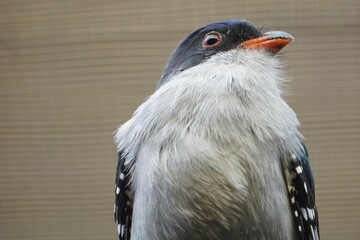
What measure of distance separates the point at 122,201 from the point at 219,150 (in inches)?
12.0

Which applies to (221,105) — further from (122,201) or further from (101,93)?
(101,93)

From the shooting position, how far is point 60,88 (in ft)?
6.91

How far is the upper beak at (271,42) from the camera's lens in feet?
5.61

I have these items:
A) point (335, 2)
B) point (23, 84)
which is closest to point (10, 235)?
point (23, 84)

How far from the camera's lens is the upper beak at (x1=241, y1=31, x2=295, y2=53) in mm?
1709

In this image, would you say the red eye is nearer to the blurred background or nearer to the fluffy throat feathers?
the fluffy throat feathers

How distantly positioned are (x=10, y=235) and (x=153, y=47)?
600 mm

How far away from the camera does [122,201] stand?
180cm

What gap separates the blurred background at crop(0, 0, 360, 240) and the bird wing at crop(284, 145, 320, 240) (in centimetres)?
30

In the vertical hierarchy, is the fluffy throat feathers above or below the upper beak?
below

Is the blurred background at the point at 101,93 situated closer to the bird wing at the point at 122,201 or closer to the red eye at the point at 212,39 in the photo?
the bird wing at the point at 122,201

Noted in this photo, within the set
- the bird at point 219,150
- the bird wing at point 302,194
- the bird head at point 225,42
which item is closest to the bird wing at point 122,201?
the bird at point 219,150

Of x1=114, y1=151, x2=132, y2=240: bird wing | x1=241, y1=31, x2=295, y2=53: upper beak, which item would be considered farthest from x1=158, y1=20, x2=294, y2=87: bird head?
x1=114, y1=151, x2=132, y2=240: bird wing

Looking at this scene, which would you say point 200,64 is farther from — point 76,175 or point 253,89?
point 76,175
